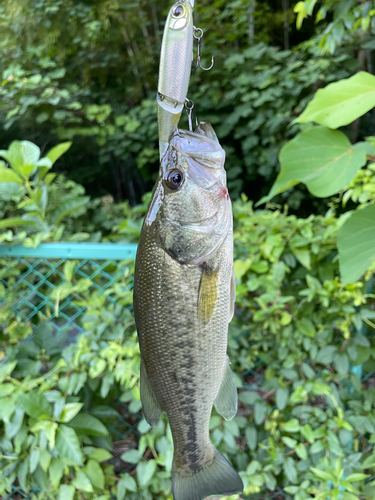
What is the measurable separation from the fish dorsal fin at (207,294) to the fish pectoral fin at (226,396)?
7.2 inches

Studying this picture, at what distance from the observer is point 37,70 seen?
3076 millimetres

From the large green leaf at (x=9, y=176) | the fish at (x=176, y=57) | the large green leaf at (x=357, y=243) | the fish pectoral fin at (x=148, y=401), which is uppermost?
the fish at (x=176, y=57)

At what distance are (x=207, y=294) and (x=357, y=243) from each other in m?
0.51

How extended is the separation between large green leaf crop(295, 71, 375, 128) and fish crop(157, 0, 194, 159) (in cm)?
55

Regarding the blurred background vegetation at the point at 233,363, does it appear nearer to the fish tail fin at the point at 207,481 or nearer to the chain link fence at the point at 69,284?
the chain link fence at the point at 69,284

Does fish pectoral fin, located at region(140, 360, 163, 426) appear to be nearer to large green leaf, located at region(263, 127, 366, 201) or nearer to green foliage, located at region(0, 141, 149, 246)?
large green leaf, located at region(263, 127, 366, 201)

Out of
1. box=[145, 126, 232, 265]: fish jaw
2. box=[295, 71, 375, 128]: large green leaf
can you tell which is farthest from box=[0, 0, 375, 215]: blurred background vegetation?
box=[145, 126, 232, 265]: fish jaw

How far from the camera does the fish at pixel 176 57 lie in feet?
1.69

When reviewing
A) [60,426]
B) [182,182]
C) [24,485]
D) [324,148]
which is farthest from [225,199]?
[24,485]

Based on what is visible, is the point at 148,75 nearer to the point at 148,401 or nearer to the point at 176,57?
the point at 176,57

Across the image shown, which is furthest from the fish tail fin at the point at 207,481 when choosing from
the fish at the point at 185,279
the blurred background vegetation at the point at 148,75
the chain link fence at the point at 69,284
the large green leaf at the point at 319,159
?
the blurred background vegetation at the point at 148,75

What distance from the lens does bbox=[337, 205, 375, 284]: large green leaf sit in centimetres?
91

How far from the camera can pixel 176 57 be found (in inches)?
20.3

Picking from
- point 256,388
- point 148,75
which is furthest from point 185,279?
point 148,75
